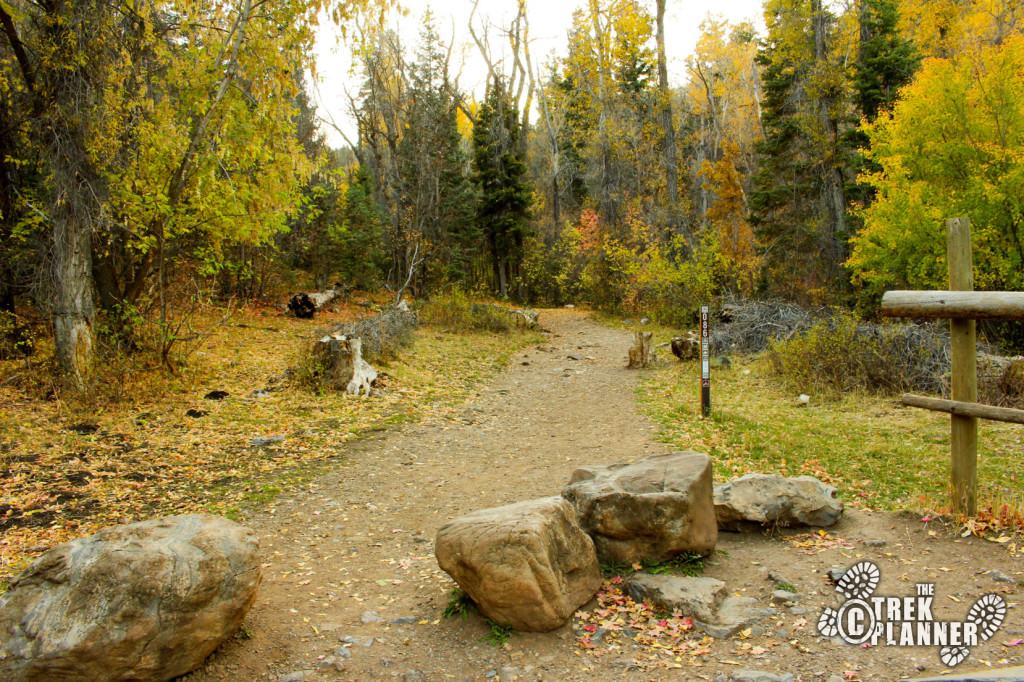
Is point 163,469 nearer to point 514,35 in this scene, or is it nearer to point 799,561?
point 799,561

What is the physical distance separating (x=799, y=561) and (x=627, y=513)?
1.29 meters

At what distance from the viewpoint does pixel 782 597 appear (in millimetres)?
4047

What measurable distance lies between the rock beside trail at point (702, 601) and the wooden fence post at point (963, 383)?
200 cm

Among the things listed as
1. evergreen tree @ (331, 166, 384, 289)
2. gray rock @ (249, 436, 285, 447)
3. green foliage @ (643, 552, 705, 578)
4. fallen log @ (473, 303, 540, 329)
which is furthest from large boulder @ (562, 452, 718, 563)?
evergreen tree @ (331, 166, 384, 289)

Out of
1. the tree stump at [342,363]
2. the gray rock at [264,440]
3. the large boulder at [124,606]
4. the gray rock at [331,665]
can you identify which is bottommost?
the gray rock at [331,665]

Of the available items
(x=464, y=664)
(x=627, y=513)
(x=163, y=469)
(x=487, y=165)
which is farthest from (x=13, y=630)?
(x=487, y=165)

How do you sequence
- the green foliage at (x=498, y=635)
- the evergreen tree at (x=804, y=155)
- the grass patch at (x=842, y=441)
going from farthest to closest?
the evergreen tree at (x=804, y=155), the grass patch at (x=842, y=441), the green foliage at (x=498, y=635)

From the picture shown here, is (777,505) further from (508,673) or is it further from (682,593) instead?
(508,673)

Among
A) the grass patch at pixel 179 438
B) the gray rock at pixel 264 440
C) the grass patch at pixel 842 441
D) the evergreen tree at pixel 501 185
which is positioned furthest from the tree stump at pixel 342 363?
the evergreen tree at pixel 501 185

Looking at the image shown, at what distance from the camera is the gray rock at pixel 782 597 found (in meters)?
4.03

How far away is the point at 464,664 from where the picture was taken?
375cm

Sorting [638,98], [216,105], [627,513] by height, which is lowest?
[627,513]

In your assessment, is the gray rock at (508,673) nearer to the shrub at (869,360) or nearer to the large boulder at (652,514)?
the large boulder at (652,514)

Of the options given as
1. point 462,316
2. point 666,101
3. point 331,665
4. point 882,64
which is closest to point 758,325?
point 462,316
